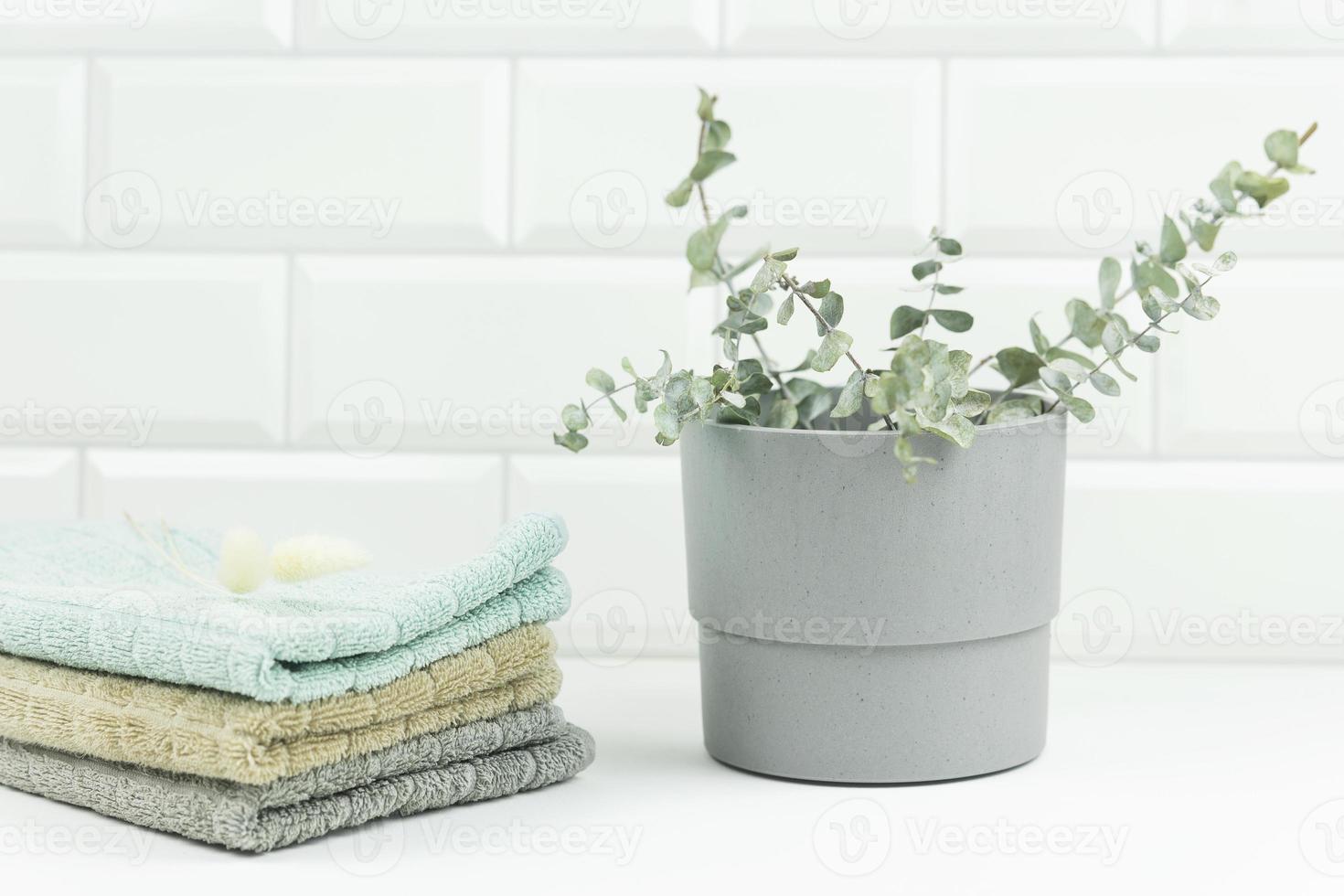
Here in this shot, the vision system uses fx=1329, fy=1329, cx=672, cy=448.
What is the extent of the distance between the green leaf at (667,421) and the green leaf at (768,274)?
0.08 meters

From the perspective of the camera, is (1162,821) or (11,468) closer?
(1162,821)

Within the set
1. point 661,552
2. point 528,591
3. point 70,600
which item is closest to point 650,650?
point 661,552

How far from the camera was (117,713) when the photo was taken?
0.61m

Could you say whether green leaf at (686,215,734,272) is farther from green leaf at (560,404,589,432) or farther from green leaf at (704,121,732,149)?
green leaf at (560,404,589,432)

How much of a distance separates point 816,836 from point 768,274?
271 mm

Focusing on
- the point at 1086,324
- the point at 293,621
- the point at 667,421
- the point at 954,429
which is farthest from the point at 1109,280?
the point at 293,621

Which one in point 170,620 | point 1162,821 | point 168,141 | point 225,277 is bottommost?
point 1162,821

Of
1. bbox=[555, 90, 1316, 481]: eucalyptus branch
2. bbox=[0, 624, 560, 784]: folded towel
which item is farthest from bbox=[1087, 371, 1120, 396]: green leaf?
bbox=[0, 624, 560, 784]: folded towel

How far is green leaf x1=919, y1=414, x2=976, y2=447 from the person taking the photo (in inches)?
24.4

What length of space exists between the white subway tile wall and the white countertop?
253 mm

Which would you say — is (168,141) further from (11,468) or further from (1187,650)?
(1187,650)

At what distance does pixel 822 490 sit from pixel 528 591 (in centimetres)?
16

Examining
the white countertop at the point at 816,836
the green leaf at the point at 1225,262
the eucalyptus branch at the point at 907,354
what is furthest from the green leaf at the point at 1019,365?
the white countertop at the point at 816,836

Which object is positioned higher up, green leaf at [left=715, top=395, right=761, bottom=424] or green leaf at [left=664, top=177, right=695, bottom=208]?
green leaf at [left=664, top=177, right=695, bottom=208]
